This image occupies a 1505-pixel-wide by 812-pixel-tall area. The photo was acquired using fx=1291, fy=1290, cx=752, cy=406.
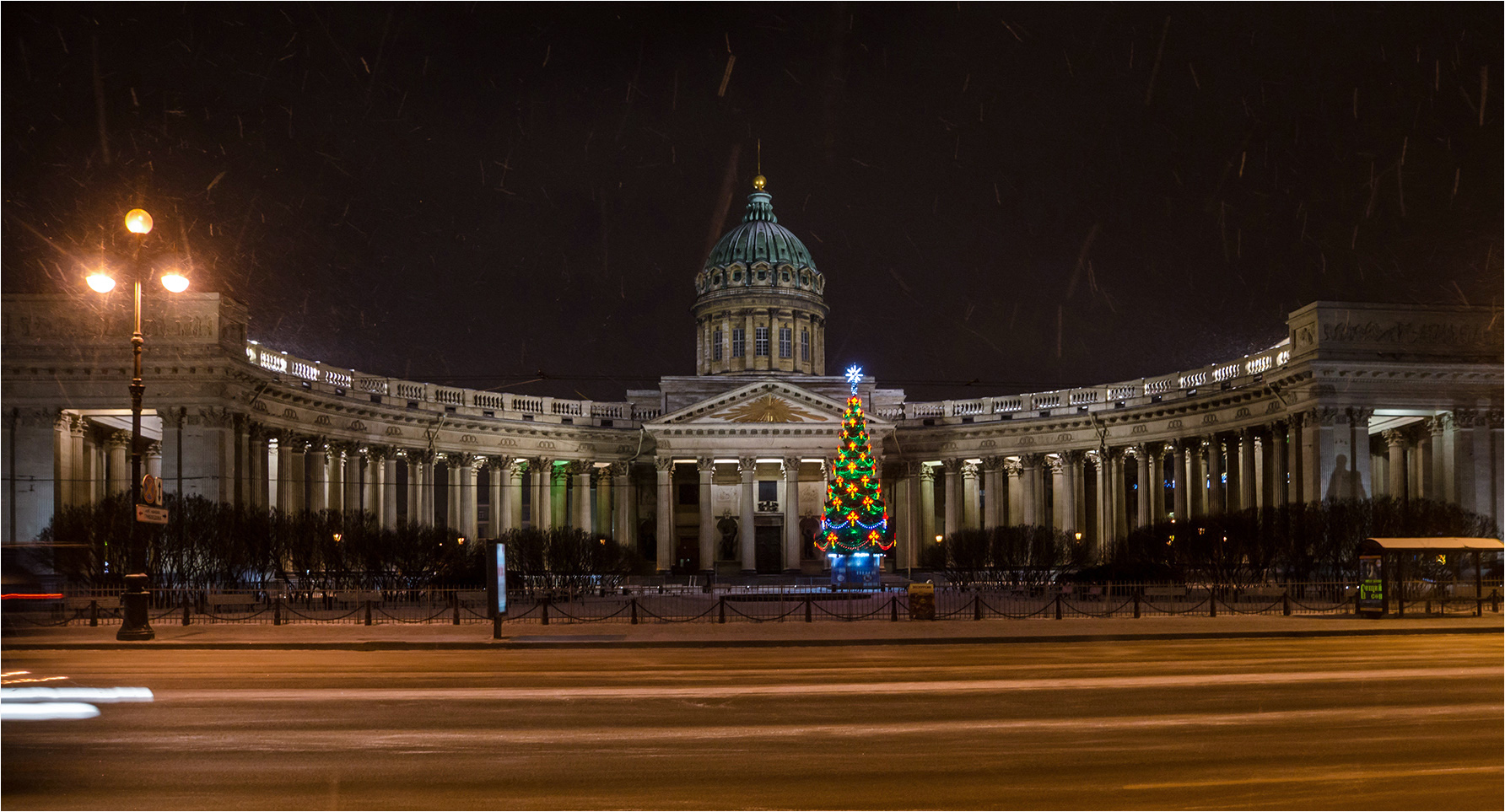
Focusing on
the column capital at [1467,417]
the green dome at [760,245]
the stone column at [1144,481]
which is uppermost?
the green dome at [760,245]

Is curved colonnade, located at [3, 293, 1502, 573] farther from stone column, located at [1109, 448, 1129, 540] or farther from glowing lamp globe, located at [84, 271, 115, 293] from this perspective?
glowing lamp globe, located at [84, 271, 115, 293]

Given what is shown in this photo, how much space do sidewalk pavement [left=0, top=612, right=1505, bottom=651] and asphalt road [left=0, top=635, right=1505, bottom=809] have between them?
572cm

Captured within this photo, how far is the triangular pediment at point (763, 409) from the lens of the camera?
287ft

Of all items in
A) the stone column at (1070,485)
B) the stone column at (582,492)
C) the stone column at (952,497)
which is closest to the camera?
the stone column at (1070,485)

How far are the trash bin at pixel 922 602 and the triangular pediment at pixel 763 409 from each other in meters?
48.9

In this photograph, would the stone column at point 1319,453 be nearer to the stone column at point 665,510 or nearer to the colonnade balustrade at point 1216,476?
the colonnade balustrade at point 1216,476

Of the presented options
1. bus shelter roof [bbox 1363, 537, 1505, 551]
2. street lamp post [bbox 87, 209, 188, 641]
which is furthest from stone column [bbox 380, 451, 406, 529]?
bus shelter roof [bbox 1363, 537, 1505, 551]

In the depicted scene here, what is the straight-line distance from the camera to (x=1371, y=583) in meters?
39.0

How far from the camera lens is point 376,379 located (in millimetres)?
79688

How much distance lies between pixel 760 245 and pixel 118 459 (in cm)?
5912

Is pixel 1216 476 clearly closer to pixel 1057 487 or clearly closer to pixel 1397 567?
pixel 1057 487

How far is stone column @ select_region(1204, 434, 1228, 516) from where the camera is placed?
3059 inches

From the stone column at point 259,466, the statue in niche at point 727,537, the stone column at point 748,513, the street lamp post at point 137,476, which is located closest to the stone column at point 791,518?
the stone column at point 748,513

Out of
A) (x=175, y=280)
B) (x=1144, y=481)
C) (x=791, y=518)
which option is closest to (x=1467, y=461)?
(x=1144, y=481)
